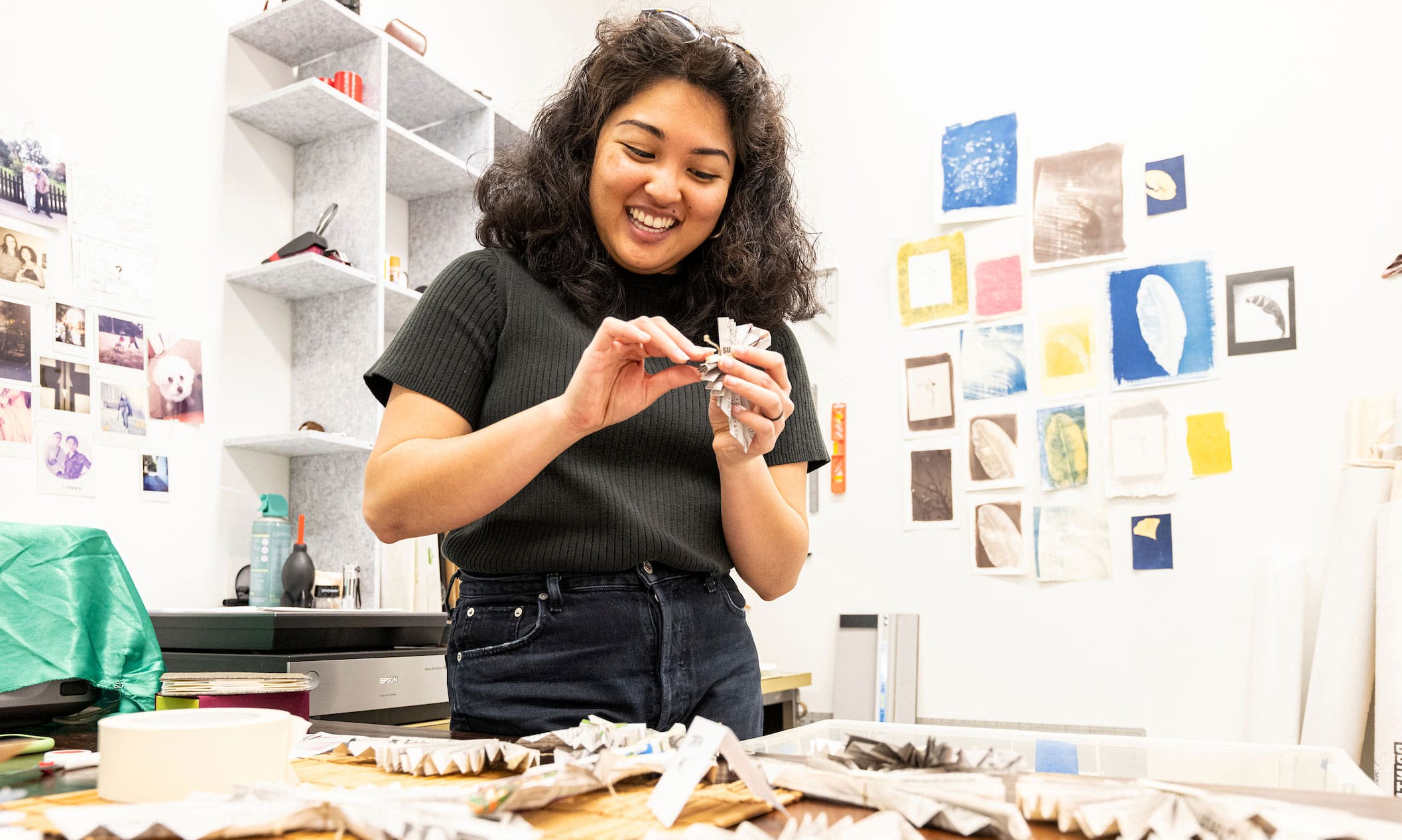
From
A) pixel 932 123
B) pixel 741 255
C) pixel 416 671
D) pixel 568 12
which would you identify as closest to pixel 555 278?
pixel 741 255

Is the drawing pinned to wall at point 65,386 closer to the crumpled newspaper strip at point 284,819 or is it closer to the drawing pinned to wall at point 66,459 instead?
the drawing pinned to wall at point 66,459

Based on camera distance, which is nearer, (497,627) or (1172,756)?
(1172,756)

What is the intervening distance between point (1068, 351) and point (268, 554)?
79.7 inches

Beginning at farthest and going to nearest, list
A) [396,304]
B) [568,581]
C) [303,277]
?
1. [396,304]
2. [303,277]
3. [568,581]

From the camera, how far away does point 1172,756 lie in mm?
549

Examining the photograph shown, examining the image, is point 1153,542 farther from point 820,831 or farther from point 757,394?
point 820,831

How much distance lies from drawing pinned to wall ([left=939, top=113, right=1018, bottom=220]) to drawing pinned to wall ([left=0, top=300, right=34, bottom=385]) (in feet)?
7.37

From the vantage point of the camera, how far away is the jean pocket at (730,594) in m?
0.98

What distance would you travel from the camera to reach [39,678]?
3.84 ft

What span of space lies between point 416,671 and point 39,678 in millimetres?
745

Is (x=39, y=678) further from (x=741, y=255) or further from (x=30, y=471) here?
(x=741, y=255)

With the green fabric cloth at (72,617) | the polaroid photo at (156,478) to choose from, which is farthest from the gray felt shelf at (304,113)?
the green fabric cloth at (72,617)

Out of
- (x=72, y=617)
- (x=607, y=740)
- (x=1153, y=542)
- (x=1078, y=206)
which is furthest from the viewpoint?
(x=1078, y=206)

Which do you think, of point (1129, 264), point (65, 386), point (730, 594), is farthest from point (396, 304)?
point (1129, 264)
